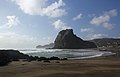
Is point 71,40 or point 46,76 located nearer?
point 46,76

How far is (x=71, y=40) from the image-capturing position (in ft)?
614

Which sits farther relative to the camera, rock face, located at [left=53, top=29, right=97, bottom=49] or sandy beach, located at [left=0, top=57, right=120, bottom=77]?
rock face, located at [left=53, top=29, right=97, bottom=49]

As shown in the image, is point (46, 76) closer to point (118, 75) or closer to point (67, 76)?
point (67, 76)

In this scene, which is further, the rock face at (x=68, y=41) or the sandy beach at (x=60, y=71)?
the rock face at (x=68, y=41)

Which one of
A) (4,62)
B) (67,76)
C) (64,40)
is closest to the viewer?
(67,76)

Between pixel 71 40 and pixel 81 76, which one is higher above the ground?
pixel 71 40

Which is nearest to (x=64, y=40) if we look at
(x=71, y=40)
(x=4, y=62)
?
(x=71, y=40)

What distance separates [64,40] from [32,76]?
170395 millimetres

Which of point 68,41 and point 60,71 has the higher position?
point 68,41

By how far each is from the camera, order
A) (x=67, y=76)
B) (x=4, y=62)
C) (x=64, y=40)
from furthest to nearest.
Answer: (x=64, y=40) < (x=4, y=62) < (x=67, y=76)

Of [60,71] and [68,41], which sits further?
[68,41]

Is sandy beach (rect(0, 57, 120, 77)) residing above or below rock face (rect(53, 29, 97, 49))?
below

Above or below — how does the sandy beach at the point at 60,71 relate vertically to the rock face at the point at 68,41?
below

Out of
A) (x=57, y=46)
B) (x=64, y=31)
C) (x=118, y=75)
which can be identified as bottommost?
(x=118, y=75)
